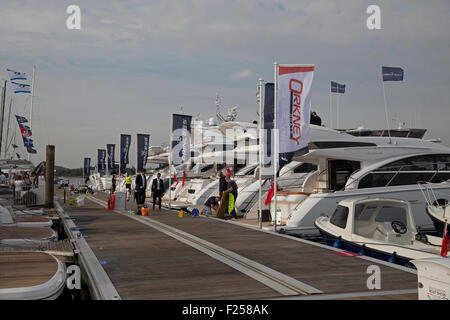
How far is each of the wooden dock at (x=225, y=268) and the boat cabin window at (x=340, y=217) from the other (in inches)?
79.7

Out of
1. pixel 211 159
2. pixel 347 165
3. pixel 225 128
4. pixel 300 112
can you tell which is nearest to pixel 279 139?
pixel 300 112

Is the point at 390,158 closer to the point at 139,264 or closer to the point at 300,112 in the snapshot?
the point at 300,112

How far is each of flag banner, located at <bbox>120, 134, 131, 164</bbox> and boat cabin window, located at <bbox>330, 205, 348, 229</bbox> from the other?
21.2 meters

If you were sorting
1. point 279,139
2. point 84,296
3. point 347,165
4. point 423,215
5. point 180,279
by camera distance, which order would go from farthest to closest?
point 347,165, point 423,215, point 279,139, point 84,296, point 180,279

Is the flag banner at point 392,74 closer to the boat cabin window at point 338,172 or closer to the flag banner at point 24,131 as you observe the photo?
the boat cabin window at point 338,172

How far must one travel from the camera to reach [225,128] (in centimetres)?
3331

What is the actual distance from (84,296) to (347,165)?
44.5 ft

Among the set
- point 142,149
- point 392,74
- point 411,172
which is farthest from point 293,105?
point 142,149

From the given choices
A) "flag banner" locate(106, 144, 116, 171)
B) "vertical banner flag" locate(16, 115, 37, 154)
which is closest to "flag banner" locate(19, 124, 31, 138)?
"vertical banner flag" locate(16, 115, 37, 154)

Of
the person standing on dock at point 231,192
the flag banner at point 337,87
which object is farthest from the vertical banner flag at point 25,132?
the flag banner at point 337,87

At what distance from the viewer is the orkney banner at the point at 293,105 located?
12.0 metres

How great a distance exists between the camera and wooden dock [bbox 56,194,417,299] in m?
5.99

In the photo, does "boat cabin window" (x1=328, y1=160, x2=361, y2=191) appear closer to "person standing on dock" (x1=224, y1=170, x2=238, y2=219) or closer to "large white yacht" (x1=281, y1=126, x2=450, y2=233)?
"large white yacht" (x1=281, y1=126, x2=450, y2=233)

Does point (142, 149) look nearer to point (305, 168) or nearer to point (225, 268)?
point (305, 168)
